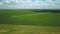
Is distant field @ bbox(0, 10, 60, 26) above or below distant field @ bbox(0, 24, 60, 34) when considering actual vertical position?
above

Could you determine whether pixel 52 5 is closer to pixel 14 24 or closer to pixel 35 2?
pixel 35 2

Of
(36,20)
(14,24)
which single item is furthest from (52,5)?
(14,24)

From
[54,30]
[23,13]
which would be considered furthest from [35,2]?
[54,30]

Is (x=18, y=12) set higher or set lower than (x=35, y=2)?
lower

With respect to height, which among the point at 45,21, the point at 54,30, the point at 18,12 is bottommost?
the point at 54,30

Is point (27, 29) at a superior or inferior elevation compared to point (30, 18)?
inferior

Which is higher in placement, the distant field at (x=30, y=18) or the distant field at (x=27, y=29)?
the distant field at (x=30, y=18)

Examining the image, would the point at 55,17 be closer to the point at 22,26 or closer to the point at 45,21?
the point at 45,21
